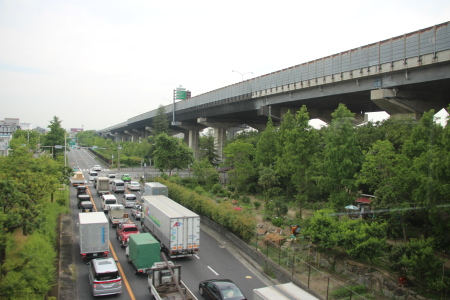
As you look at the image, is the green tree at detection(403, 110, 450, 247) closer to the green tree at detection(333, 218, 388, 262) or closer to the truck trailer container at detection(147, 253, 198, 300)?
the green tree at detection(333, 218, 388, 262)

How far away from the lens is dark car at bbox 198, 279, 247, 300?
13.6 m

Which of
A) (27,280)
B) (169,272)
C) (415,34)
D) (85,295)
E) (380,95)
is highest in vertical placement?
(415,34)

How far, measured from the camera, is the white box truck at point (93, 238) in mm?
18062

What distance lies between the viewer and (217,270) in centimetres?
1828

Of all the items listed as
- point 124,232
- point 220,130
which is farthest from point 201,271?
point 220,130

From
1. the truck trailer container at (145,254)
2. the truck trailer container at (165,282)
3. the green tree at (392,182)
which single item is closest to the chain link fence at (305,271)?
the green tree at (392,182)

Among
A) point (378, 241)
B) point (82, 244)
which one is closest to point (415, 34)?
point (378, 241)

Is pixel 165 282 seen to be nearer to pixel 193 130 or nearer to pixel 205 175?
pixel 205 175

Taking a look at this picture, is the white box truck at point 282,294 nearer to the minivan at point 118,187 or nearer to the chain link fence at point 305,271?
the chain link fence at point 305,271

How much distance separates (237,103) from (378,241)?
122 feet

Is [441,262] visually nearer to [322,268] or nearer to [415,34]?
[322,268]

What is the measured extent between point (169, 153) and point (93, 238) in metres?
29.0

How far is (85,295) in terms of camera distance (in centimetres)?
1480

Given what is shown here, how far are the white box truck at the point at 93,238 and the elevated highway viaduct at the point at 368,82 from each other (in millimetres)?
21380
